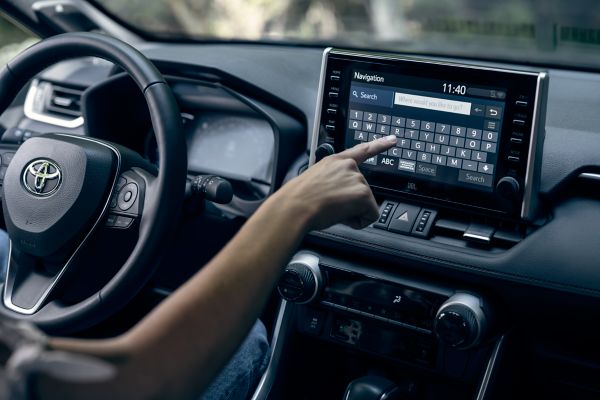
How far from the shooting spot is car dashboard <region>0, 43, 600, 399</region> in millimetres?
1582

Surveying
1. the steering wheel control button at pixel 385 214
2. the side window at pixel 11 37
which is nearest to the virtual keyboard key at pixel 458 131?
the steering wheel control button at pixel 385 214

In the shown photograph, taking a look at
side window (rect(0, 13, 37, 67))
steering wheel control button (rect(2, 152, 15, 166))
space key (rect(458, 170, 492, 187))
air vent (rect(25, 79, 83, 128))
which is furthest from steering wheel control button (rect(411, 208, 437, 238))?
side window (rect(0, 13, 37, 67))

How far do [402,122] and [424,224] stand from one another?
0.69 feet

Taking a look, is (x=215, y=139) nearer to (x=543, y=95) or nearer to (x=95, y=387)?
(x=543, y=95)

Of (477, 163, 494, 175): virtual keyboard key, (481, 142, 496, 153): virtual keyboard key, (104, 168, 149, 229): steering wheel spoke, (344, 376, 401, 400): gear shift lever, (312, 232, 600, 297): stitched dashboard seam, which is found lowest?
(344, 376, 401, 400): gear shift lever

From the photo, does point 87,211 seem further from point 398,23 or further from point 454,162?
point 398,23

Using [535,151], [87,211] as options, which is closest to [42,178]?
[87,211]

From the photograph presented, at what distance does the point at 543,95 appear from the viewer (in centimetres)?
151

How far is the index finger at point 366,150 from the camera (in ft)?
4.58

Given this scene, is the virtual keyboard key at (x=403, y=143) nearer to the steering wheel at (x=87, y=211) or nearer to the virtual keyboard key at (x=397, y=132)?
the virtual keyboard key at (x=397, y=132)

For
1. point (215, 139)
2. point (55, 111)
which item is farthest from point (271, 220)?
point (55, 111)

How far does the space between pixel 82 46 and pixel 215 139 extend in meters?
0.58

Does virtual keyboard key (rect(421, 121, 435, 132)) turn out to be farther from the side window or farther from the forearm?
the side window

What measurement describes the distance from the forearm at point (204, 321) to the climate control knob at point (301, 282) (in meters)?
0.66
